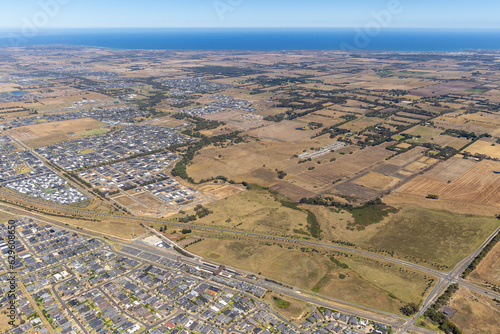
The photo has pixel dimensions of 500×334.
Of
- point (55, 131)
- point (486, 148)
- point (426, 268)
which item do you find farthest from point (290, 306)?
point (55, 131)

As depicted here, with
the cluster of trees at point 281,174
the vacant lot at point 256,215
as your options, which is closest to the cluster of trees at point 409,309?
the vacant lot at point 256,215

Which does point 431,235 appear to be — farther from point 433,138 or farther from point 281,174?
point 433,138

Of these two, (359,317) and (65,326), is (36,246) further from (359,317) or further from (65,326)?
(359,317)

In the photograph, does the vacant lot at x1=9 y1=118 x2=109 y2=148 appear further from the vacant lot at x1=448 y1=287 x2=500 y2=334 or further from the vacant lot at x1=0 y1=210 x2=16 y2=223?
the vacant lot at x1=448 y1=287 x2=500 y2=334

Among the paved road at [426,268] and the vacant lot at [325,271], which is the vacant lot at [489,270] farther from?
the vacant lot at [325,271]

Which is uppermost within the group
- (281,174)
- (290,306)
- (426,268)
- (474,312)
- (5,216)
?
(281,174)

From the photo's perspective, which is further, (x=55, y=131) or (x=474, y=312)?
(x=55, y=131)
